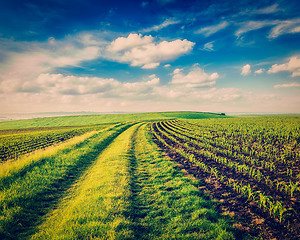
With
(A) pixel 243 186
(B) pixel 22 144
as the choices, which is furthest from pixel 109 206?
(B) pixel 22 144

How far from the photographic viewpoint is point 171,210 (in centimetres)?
643

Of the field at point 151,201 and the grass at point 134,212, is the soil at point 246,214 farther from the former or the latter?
the grass at point 134,212

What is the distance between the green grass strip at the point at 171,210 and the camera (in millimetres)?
5164

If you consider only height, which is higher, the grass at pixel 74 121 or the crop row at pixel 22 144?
the grass at pixel 74 121

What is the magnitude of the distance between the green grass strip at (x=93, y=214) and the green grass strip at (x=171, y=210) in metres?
0.54

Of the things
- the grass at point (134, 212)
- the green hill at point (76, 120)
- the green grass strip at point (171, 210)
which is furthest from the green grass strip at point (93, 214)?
the green hill at point (76, 120)

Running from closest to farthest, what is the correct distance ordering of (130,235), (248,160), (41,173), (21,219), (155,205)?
(130,235), (21,219), (155,205), (41,173), (248,160)

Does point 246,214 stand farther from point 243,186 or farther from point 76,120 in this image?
point 76,120

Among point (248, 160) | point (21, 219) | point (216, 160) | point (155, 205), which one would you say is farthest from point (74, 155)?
point (248, 160)

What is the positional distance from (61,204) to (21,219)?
158cm

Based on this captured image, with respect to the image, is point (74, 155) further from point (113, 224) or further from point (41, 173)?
point (113, 224)

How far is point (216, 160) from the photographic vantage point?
40.8 ft

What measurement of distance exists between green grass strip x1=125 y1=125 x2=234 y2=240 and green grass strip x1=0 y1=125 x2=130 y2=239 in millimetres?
4274

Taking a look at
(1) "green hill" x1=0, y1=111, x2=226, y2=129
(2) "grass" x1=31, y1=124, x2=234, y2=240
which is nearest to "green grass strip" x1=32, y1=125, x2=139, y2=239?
(2) "grass" x1=31, y1=124, x2=234, y2=240
